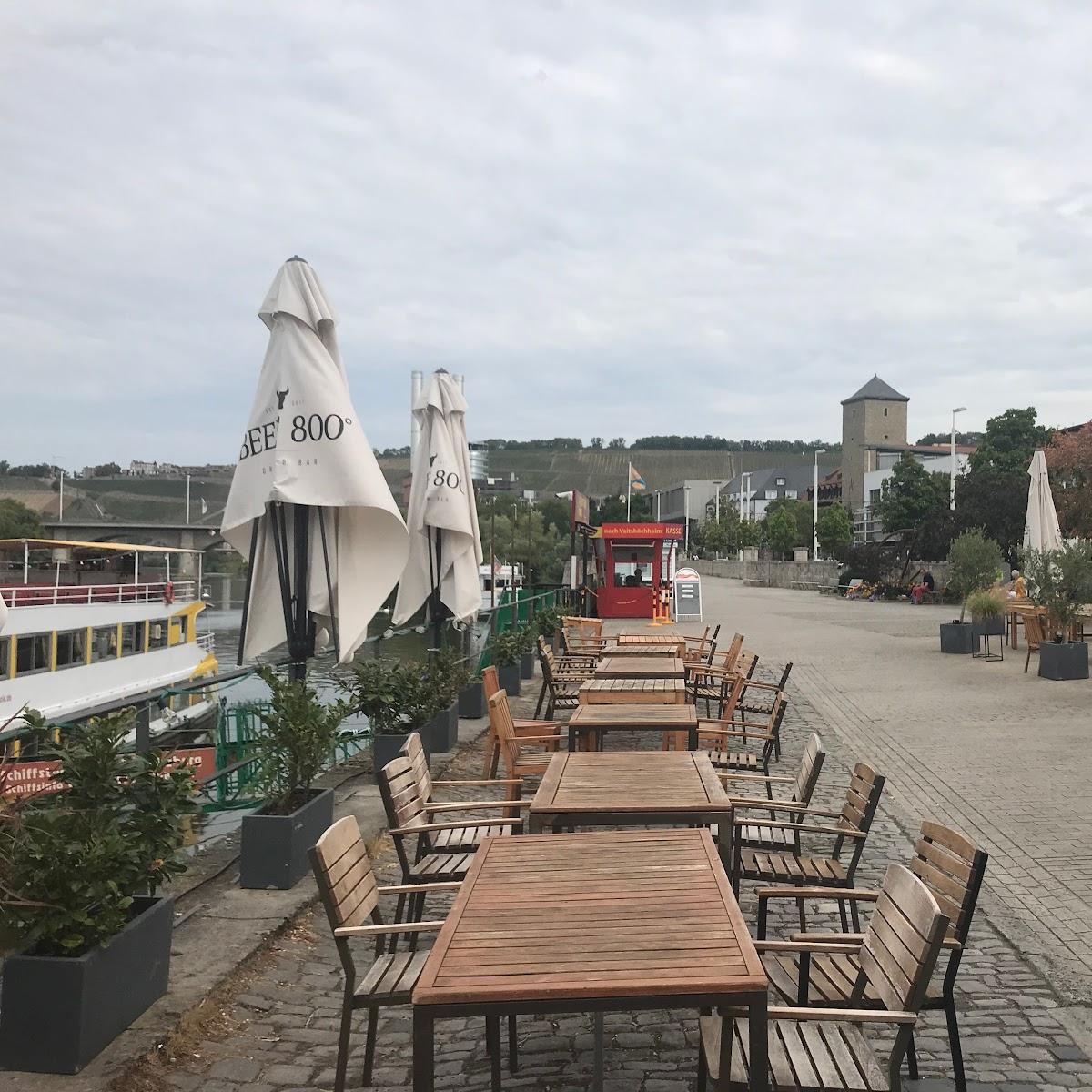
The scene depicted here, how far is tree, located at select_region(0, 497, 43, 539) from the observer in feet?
241

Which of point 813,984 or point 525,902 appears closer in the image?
point 525,902

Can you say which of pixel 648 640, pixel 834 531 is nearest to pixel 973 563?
pixel 648 640

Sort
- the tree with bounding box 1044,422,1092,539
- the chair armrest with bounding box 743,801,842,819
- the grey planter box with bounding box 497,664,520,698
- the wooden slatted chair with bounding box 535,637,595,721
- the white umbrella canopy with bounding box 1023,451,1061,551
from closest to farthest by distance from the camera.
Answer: the chair armrest with bounding box 743,801,842,819
the wooden slatted chair with bounding box 535,637,595,721
the grey planter box with bounding box 497,664,520,698
the white umbrella canopy with bounding box 1023,451,1061,551
the tree with bounding box 1044,422,1092,539

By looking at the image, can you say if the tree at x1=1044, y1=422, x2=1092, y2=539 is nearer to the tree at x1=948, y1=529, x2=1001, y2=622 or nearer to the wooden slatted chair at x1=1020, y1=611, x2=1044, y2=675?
the tree at x1=948, y1=529, x2=1001, y2=622

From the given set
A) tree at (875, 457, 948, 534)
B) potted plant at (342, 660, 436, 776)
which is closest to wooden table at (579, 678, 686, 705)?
potted plant at (342, 660, 436, 776)

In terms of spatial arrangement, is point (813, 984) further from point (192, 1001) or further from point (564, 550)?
point (564, 550)

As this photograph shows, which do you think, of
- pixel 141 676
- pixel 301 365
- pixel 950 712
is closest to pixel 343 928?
pixel 301 365

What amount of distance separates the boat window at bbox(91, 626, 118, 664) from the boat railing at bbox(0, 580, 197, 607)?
769mm

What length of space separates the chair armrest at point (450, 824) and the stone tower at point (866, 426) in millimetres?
125842

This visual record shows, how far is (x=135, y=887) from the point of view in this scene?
375 cm

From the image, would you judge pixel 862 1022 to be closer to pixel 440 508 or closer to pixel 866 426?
pixel 440 508

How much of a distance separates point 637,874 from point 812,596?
47.0m

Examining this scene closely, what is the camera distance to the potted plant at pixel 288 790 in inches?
217

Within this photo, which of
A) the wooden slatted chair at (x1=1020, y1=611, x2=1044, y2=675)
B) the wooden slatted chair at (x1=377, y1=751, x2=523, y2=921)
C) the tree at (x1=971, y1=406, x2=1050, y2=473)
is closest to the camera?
the wooden slatted chair at (x1=377, y1=751, x2=523, y2=921)
